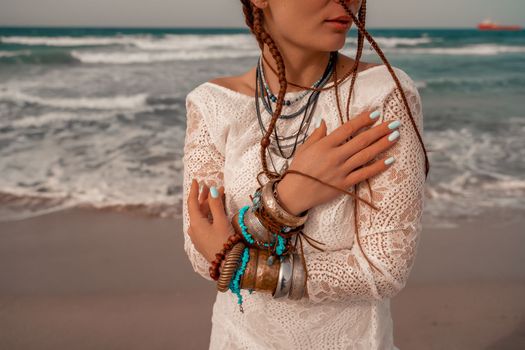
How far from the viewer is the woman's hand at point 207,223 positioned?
1.37m

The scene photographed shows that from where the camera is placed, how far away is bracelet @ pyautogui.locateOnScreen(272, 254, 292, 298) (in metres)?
1.29

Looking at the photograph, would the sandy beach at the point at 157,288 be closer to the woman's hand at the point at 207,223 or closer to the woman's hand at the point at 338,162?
the woman's hand at the point at 207,223

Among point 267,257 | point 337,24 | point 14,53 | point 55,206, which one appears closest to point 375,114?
point 337,24

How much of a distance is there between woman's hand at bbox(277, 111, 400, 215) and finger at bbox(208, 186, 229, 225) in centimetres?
18

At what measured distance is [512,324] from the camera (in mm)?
3152

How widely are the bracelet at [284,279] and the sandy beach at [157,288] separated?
1.94 metres

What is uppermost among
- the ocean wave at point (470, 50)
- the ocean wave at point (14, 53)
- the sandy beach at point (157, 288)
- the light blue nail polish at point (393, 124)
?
the light blue nail polish at point (393, 124)

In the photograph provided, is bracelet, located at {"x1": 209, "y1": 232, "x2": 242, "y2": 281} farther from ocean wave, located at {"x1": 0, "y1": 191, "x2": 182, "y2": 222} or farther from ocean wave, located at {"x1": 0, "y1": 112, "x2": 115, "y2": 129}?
ocean wave, located at {"x1": 0, "y1": 112, "x2": 115, "y2": 129}

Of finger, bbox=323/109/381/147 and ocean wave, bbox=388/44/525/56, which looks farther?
ocean wave, bbox=388/44/525/56

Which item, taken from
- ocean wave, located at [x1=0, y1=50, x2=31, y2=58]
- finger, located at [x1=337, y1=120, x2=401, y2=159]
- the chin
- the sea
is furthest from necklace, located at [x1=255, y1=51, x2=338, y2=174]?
ocean wave, located at [x1=0, y1=50, x2=31, y2=58]

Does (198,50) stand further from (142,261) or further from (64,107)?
(142,261)

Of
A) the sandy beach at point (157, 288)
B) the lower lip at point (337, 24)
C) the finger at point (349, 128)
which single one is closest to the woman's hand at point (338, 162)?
the finger at point (349, 128)

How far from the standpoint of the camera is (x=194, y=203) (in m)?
1.44

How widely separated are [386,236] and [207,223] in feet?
1.52
